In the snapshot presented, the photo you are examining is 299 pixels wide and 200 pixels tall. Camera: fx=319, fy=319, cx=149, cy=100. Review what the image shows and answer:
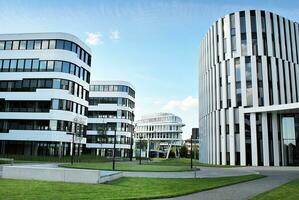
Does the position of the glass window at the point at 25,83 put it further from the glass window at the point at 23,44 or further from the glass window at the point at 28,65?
the glass window at the point at 23,44

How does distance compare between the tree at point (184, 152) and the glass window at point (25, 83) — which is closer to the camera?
the glass window at point (25, 83)

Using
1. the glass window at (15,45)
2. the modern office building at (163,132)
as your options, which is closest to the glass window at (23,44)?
the glass window at (15,45)

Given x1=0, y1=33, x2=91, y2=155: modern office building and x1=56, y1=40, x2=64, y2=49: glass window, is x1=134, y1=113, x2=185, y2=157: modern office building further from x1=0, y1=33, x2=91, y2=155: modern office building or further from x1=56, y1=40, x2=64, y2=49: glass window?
x1=56, y1=40, x2=64, y2=49: glass window

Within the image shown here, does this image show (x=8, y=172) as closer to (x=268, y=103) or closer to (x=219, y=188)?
(x=219, y=188)

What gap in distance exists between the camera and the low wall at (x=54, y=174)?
1742 centimetres

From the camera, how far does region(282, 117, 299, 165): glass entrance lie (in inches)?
1843

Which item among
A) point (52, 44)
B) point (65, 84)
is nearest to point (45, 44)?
point (52, 44)

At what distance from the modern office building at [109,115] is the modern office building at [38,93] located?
28.5 metres

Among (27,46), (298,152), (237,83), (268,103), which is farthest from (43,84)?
(298,152)

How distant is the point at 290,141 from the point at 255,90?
901 cm

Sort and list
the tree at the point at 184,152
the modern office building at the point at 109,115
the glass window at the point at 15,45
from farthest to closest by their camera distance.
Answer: the tree at the point at 184,152, the modern office building at the point at 109,115, the glass window at the point at 15,45

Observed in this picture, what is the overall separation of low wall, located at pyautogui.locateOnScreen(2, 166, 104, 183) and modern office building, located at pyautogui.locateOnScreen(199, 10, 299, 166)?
3328 centimetres

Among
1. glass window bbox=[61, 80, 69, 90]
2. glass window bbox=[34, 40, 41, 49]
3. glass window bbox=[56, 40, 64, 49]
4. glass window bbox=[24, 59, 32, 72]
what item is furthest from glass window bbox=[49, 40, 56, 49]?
glass window bbox=[61, 80, 69, 90]

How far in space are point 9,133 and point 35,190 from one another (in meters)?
45.5
